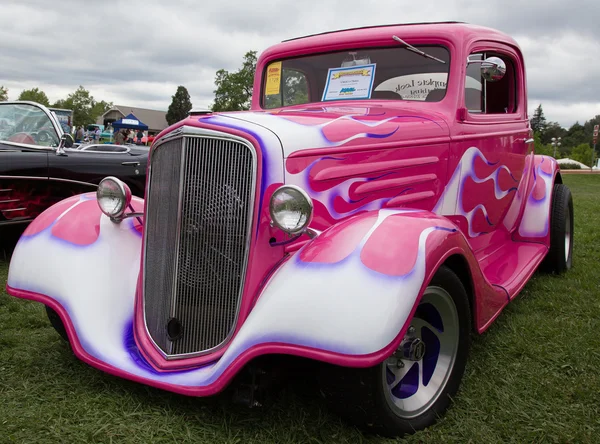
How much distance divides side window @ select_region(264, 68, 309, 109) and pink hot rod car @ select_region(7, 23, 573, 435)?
364 millimetres

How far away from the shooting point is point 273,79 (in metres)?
3.90

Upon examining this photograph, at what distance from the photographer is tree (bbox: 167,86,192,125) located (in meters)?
69.1

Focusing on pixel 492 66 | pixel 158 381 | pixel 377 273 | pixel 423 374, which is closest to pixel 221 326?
pixel 158 381

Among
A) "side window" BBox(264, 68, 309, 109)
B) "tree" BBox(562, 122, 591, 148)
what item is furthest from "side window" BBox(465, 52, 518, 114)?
"tree" BBox(562, 122, 591, 148)

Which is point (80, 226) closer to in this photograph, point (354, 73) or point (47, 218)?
point (47, 218)

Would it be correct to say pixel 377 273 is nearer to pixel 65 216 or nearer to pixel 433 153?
pixel 433 153

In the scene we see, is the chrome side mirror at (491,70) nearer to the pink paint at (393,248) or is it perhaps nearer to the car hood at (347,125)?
the car hood at (347,125)

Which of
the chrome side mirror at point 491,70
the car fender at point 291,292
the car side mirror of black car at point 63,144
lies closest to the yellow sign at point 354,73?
the chrome side mirror at point 491,70

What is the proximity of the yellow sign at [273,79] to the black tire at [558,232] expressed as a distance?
254 cm

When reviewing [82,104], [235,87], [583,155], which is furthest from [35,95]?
[583,155]

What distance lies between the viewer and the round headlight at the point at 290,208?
2025 mm

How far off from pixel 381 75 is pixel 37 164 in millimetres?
3505

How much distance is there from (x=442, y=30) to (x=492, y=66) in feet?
1.26

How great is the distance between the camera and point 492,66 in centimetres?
320
